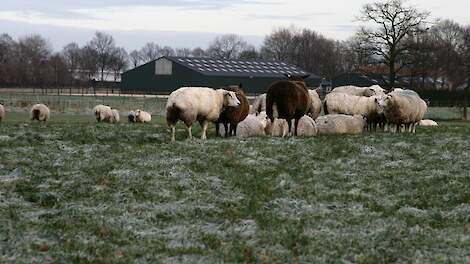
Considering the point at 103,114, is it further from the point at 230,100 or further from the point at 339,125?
the point at 230,100

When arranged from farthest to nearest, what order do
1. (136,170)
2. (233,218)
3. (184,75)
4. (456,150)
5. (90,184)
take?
(184,75), (456,150), (136,170), (90,184), (233,218)

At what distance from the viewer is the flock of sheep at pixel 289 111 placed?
17.2 m

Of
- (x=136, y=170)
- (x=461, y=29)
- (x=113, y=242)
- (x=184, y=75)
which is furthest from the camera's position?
(x=461, y=29)

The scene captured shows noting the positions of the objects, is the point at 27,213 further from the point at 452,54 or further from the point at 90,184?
the point at 452,54

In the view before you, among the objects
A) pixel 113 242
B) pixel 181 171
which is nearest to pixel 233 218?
pixel 113 242

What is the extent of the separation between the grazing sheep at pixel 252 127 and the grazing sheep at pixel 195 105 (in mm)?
1542

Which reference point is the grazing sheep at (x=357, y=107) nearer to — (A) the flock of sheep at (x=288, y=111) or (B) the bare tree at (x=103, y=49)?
(A) the flock of sheep at (x=288, y=111)

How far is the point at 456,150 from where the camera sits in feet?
48.6

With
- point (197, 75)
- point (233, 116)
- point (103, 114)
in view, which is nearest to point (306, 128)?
point (233, 116)

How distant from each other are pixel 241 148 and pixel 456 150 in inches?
190

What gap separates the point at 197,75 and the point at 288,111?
75960 mm

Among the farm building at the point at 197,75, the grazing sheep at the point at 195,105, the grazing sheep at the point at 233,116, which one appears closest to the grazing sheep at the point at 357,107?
the grazing sheep at the point at 233,116

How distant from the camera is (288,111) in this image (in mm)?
18594

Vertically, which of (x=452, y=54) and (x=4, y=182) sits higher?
(x=452, y=54)
